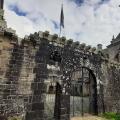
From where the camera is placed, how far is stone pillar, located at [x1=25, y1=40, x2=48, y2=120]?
25.6 feet

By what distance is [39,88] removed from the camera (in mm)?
8203

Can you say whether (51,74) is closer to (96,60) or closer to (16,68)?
(16,68)

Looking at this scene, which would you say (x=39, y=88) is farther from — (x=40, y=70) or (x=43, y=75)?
(x=40, y=70)

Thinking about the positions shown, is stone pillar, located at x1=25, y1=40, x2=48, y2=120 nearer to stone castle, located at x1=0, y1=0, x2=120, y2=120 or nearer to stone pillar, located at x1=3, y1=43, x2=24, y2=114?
stone castle, located at x1=0, y1=0, x2=120, y2=120

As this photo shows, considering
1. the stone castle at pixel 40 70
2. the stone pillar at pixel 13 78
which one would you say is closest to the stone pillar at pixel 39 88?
the stone castle at pixel 40 70

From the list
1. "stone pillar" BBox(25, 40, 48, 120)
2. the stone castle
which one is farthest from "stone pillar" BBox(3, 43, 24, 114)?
"stone pillar" BBox(25, 40, 48, 120)

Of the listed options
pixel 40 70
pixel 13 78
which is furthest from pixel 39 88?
pixel 13 78

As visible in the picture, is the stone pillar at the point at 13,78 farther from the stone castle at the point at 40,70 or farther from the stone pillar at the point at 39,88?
the stone pillar at the point at 39,88

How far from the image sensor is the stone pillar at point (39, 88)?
7.82 meters

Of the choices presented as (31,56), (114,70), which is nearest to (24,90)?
(31,56)

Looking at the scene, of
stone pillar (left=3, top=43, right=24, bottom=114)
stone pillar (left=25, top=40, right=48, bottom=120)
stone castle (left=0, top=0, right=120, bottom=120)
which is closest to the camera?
stone pillar (left=3, top=43, right=24, bottom=114)

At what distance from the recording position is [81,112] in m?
10.4

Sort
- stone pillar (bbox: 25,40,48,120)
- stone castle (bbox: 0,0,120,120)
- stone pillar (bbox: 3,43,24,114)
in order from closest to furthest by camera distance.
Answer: stone pillar (bbox: 3,43,24,114), stone castle (bbox: 0,0,120,120), stone pillar (bbox: 25,40,48,120)

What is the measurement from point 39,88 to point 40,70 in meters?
0.80
